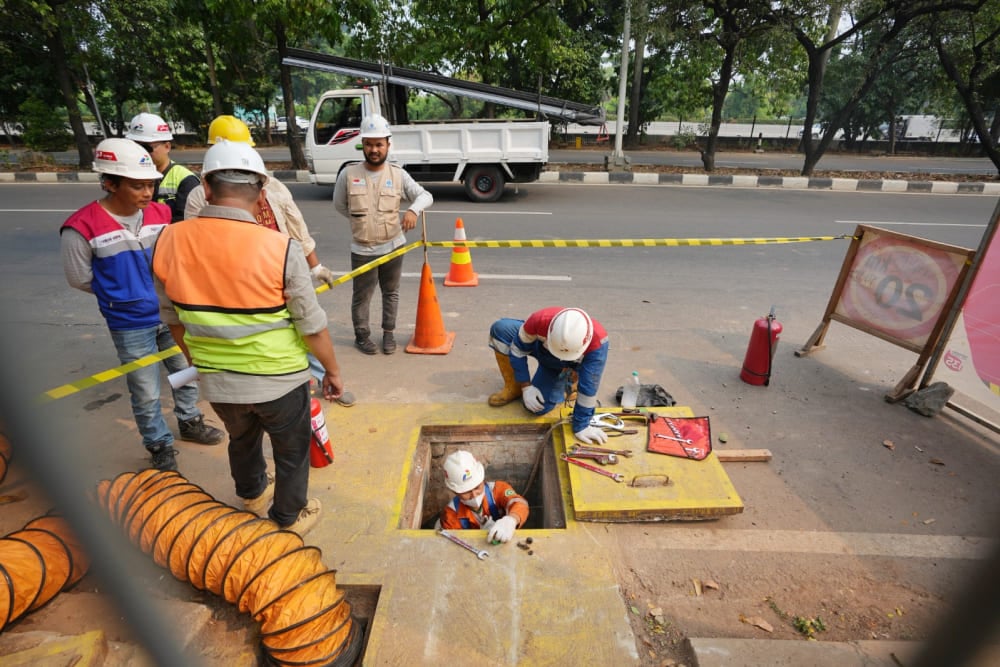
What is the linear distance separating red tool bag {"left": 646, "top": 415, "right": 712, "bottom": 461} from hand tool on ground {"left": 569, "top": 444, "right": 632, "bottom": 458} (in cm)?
14

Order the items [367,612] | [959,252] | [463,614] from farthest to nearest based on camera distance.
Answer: [959,252] → [367,612] → [463,614]

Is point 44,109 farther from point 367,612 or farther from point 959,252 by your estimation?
point 959,252

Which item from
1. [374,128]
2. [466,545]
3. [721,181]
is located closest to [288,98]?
[721,181]

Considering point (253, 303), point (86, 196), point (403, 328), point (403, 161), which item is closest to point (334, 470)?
point (253, 303)

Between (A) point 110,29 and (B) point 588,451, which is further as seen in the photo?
(A) point 110,29

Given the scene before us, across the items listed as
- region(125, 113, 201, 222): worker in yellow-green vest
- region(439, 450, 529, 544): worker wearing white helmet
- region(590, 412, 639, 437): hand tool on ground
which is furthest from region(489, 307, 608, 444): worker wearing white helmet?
region(125, 113, 201, 222): worker in yellow-green vest

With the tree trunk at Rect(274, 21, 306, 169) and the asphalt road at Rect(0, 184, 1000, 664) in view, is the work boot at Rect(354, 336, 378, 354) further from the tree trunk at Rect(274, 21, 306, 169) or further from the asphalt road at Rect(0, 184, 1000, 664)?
the tree trunk at Rect(274, 21, 306, 169)

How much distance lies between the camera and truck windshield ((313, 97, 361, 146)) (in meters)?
10.8

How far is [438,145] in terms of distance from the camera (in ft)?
36.3

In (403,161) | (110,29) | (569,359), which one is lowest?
(569,359)

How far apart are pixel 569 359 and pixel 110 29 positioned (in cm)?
A: 2143

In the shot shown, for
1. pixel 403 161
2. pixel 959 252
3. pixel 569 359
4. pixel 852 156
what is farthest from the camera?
pixel 852 156

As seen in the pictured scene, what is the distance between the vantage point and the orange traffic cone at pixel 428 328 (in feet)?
15.5

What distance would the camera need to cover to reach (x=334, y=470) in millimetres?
3197
